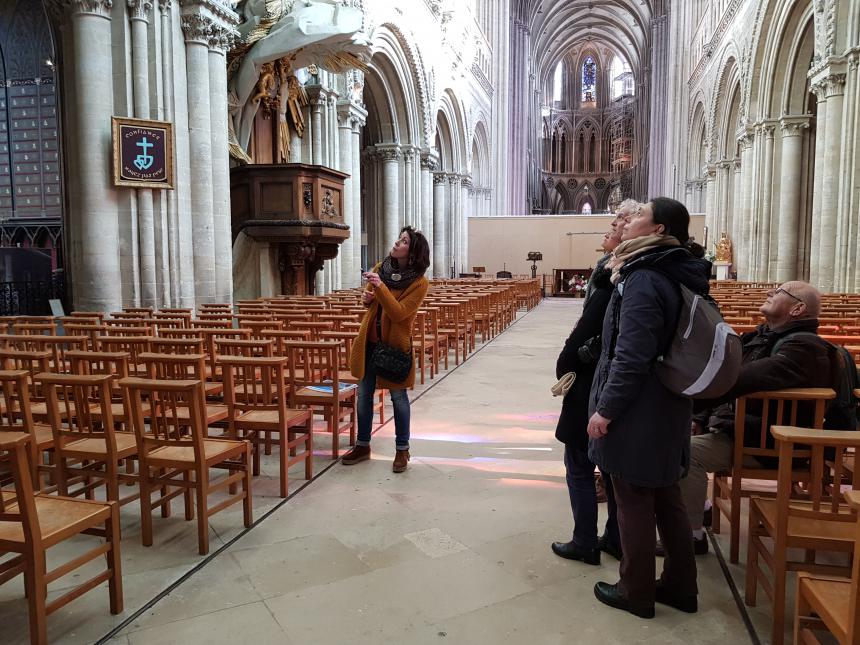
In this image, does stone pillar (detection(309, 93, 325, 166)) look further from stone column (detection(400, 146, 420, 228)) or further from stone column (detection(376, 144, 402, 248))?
stone column (detection(400, 146, 420, 228))

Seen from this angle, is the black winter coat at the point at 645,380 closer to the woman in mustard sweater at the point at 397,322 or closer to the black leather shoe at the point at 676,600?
the black leather shoe at the point at 676,600

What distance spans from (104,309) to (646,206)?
339 inches

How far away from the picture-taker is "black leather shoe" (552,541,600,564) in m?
2.93

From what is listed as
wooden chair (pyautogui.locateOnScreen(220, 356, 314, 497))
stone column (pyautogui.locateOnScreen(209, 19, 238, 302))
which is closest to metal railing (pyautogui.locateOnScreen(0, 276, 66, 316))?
stone column (pyautogui.locateOnScreen(209, 19, 238, 302))

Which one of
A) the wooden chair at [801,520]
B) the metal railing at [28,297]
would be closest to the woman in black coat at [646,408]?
the wooden chair at [801,520]

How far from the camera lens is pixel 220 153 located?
1045 cm

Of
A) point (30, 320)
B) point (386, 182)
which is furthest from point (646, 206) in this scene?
point (386, 182)

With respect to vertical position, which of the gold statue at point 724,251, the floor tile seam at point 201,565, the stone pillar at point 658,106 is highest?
the stone pillar at point 658,106

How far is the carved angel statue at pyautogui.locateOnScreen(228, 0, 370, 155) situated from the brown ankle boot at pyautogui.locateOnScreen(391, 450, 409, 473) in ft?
29.9

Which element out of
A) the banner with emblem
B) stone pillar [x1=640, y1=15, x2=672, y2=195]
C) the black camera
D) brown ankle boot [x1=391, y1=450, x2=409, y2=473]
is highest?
stone pillar [x1=640, y1=15, x2=672, y2=195]

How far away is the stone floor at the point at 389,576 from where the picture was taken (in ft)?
7.84

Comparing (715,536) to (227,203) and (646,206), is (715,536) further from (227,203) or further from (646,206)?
(227,203)

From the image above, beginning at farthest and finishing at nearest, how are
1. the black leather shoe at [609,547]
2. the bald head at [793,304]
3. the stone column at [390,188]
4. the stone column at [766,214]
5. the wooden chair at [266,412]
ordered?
the stone column at [390,188], the stone column at [766,214], the wooden chair at [266,412], the black leather shoe at [609,547], the bald head at [793,304]

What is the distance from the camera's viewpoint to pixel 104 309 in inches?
356
